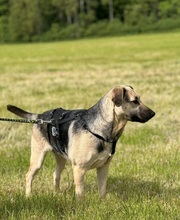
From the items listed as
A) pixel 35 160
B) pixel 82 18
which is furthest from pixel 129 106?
pixel 82 18

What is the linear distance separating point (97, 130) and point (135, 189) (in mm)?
1223

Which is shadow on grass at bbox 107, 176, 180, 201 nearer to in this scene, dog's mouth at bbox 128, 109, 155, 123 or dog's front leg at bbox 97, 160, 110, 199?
dog's front leg at bbox 97, 160, 110, 199

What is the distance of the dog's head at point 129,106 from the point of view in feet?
17.0

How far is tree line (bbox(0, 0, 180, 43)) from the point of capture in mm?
85938

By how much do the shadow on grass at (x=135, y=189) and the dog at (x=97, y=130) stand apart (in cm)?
39

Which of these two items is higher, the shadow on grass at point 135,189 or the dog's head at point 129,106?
the dog's head at point 129,106

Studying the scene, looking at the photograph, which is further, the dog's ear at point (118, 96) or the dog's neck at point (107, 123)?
the dog's neck at point (107, 123)

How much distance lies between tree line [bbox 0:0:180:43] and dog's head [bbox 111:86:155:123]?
7649cm

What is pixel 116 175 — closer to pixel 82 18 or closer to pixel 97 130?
pixel 97 130

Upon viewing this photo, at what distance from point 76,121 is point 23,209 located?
1242mm

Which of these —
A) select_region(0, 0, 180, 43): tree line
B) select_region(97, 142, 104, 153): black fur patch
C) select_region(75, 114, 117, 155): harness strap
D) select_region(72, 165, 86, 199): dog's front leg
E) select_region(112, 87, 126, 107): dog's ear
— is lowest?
select_region(0, 0, 180, 43): tree line

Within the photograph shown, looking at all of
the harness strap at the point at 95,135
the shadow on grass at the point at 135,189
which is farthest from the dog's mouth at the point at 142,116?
the shadow on grass at the point at 135,189

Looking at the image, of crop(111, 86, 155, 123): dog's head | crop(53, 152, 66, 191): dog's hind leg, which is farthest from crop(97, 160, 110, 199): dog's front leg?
crop(111, 86, 155, 123): dog's head

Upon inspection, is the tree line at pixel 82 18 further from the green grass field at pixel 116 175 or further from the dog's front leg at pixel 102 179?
the dog's front leg at pixel 102 179
